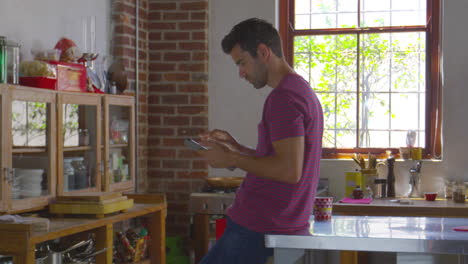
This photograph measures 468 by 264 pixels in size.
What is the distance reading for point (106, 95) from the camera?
4.22 meters

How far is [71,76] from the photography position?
12.6ft

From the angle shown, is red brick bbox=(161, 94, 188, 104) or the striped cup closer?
the striped cup

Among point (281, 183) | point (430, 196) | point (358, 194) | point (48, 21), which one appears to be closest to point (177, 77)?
point (48, 21)

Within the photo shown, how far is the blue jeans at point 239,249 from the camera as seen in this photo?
262cm

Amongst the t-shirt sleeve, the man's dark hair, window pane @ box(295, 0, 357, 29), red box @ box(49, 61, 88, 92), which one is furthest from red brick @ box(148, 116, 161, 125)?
the t-shirt sleeve

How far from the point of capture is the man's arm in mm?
2475

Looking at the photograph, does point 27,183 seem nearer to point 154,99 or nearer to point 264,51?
point 264,51

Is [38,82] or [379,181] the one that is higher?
[38,82]

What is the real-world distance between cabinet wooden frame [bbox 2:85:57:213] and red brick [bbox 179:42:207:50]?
6.40 feet

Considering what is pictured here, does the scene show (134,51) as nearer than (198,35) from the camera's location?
Yes

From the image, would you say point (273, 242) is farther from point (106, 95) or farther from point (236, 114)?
point (236, 114)

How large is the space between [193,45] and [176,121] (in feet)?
2.03

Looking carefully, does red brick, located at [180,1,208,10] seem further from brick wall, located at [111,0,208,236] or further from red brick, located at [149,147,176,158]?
red brick, located at [149,147,176,158]

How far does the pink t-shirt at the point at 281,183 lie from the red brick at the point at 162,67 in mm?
2925
